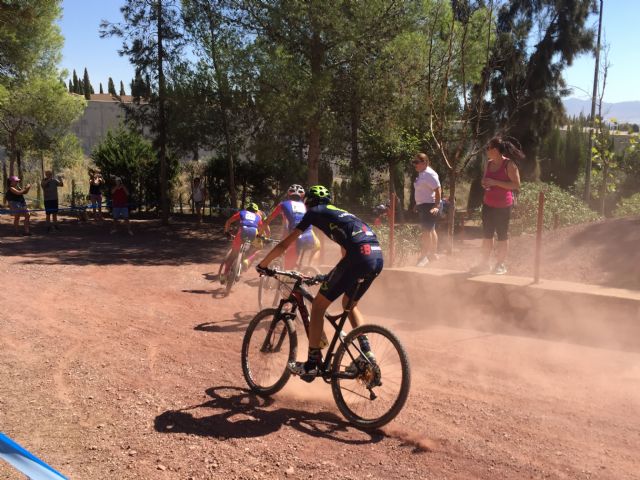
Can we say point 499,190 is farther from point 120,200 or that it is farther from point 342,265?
point 120,200

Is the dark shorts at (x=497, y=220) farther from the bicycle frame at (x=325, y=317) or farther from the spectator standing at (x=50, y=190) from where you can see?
the spectator standing at (x=50, y=190)

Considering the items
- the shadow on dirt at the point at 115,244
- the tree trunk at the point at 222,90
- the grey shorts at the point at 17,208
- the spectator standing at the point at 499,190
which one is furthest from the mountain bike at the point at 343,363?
the grey shorts at the point at 17,208

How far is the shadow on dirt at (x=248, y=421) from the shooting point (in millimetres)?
4547

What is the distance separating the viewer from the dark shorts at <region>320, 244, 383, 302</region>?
472 centimetres

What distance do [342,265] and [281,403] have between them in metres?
1.39

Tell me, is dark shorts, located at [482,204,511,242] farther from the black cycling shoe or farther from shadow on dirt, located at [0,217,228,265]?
shadow on dirt, located at [0,217,228,265]

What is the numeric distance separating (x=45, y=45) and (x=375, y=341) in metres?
23.4

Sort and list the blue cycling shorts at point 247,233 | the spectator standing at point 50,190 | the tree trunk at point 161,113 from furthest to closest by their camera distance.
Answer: the tree trunk at point 161,113 → the spectator standing at point 50,190 → the blue cycling shorts at point 247,233

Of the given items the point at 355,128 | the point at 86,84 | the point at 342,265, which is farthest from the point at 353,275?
the point at 86,84

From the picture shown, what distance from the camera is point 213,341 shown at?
277 inches

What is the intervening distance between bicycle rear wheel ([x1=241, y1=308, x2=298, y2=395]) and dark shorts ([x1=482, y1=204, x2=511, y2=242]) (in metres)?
3.57

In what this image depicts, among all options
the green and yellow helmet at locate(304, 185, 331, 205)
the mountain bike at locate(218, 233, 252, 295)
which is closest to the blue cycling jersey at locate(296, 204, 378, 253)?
the green and yellow helmet at locate(304, 185, 331, 205)

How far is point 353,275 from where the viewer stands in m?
4.75

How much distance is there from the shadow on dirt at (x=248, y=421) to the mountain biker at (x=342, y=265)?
1.27 feet
